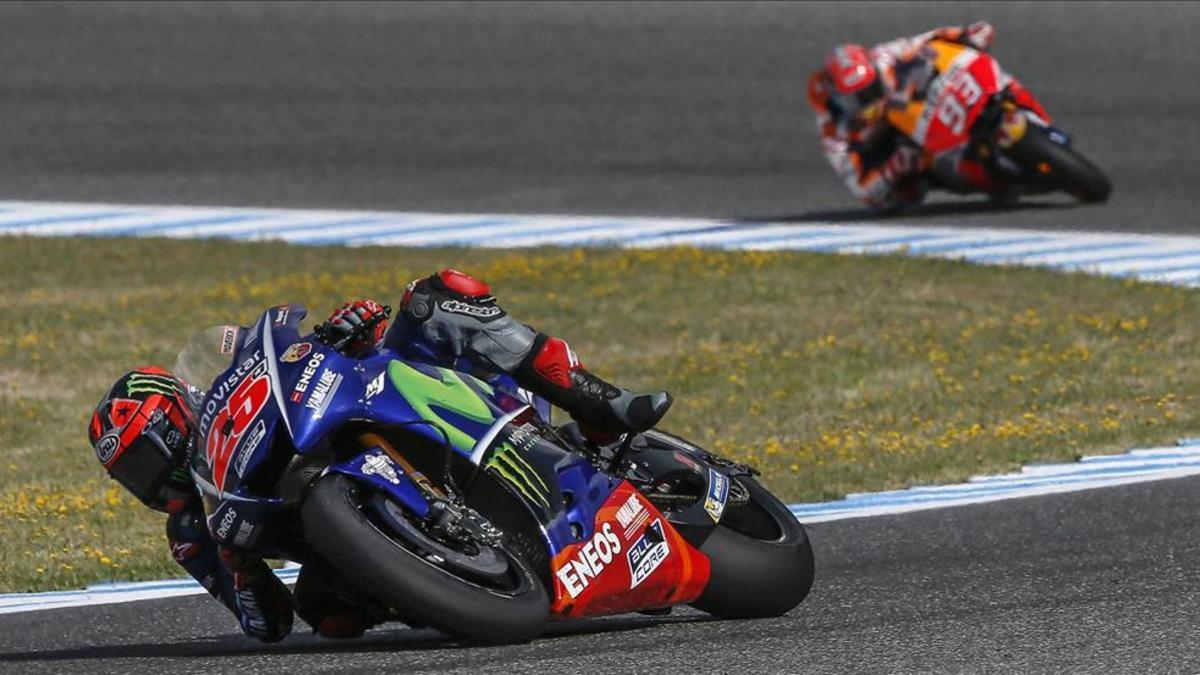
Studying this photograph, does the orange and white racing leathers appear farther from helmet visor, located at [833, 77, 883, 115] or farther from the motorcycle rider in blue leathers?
the motorcycle rider in blue leathers

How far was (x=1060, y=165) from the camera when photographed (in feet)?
52.0

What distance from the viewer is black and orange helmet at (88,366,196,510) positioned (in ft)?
21.4

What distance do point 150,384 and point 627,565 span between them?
1.57 meters

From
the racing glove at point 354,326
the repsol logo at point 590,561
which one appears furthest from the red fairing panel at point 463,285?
the repsol logo at point 590,561

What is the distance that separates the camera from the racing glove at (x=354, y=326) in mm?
6363

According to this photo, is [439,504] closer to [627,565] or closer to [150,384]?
[627,565]

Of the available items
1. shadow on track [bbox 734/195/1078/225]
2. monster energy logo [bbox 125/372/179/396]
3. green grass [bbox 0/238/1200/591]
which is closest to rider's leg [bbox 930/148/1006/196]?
shadow on track [bbox 734/195/1078/225]

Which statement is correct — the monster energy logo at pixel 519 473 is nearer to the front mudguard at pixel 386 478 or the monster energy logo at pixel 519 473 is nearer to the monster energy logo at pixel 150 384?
the front mudguard at pixel 386 478

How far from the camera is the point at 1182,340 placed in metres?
12.0

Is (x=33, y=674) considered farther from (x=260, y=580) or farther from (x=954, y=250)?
(x=954, y=250)

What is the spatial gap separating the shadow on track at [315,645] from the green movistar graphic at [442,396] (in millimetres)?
603

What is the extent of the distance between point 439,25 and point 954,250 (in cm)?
838

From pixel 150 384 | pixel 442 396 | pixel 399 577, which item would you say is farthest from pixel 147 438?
pixel 399 577

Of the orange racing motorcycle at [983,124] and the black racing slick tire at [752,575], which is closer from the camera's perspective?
the black racing slick tire at [752,575]
